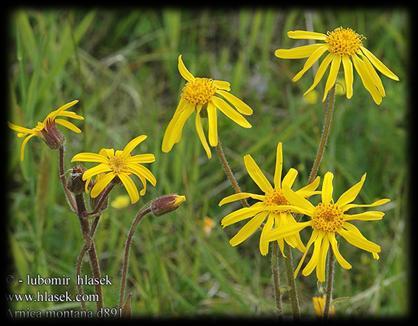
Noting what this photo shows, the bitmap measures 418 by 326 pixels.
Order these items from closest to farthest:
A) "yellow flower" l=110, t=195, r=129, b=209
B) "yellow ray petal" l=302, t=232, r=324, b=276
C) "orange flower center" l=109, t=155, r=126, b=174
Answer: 1. "yellow ray petal" l=302, t=232, r=324, b=276
2. "orange flower center" l=109, t=155, r=126, b=174
3. "yellow flower" l=110, t=195, r=129, b=209

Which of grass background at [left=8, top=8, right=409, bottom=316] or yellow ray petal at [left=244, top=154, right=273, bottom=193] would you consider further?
grass background at [left=8, top=8, right=409, bottom=316]

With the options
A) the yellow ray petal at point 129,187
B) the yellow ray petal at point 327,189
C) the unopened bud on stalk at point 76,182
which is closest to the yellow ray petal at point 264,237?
the yellow ray petal at point 327,189

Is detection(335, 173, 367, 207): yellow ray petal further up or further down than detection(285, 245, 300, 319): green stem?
further up

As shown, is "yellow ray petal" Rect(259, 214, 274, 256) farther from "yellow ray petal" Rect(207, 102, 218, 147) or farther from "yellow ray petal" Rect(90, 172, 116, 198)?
"yellow ray petal" Rect(90, 172, 116, 198)

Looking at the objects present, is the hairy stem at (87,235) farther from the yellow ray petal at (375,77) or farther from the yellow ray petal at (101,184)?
the yellow ray petal at (375,77)

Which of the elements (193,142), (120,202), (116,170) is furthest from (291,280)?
(193,142)

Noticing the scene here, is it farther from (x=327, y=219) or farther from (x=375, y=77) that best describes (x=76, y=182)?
(x=375, y=77)

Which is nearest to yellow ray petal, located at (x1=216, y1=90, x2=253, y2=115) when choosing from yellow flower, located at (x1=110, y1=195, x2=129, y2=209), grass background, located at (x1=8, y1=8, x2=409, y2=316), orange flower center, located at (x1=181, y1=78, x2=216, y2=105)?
orange flower center, located at (x1=181, y1=78, x2=216, y2=105)
